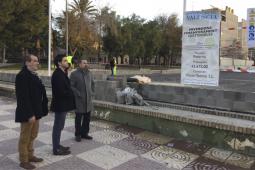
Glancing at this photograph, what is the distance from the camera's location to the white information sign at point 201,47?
713cm

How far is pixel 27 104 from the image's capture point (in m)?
4.52

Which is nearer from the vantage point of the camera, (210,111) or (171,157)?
(171,157)

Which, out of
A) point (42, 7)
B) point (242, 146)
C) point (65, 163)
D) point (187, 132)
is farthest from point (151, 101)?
point (42, 7)

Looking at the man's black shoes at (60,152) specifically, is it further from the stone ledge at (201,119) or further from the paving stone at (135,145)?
the stone ledge at (201,119)

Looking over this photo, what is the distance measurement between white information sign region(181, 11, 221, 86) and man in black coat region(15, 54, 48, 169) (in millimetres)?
3971

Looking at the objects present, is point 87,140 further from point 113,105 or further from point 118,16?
point 118,16

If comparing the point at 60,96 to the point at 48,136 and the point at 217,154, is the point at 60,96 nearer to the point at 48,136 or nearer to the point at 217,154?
the point at 48,136

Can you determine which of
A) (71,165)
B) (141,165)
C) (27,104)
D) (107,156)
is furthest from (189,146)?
(27,104)

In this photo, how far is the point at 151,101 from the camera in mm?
8242

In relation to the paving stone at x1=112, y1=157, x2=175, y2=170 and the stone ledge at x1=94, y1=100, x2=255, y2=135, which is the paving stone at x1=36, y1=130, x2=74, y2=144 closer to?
the stone ledge at x1=94, y1=100, x2=255, y2=135

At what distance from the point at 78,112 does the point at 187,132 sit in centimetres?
211

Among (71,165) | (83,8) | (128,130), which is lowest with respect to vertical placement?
(71,165)

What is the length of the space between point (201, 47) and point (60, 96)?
3.66 m

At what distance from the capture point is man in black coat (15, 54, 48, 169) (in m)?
4.52
